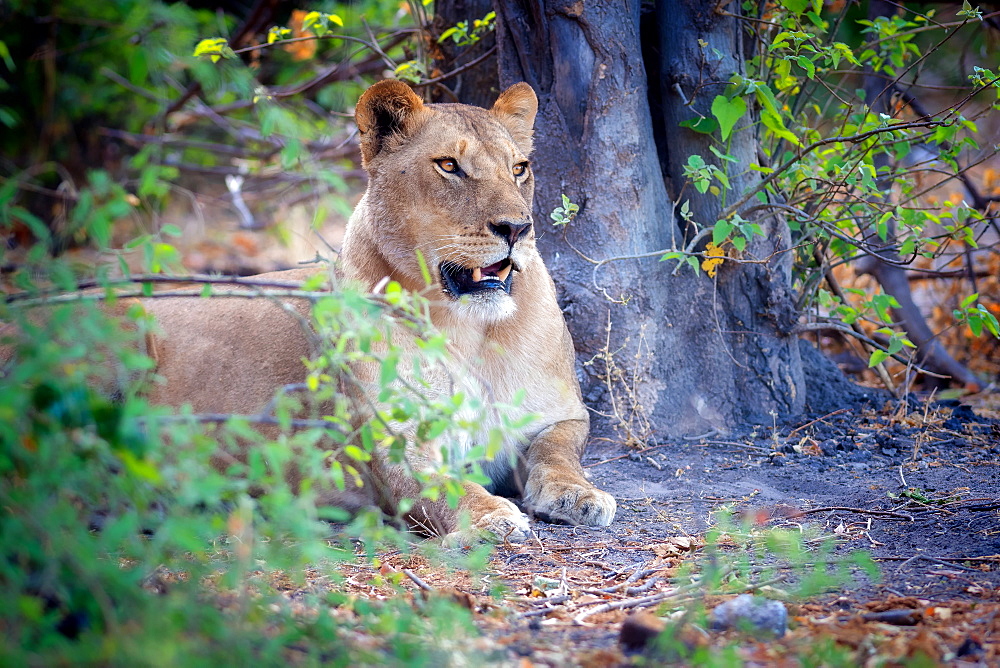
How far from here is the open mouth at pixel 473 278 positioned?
338cm

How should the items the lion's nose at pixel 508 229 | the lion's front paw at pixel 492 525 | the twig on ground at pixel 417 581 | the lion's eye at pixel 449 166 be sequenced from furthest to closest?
1. the lion's eye at pixel 449 166
2. the lion's nose at pixel 508 229
3. the lion's front paw at pixel 492 525
4. the twig on ground at pixel 417 581

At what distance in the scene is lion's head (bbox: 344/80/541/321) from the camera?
3326mm

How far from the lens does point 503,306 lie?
3.41 m

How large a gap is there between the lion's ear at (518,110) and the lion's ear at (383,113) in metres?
0.38

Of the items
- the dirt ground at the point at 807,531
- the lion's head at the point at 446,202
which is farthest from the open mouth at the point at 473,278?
the dirt ground at the point at 807,531

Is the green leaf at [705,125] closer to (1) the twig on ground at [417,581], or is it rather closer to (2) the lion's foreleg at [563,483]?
(2) the lion's foreleg at [563,483]

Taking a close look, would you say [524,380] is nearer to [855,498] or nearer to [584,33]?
[855,498]

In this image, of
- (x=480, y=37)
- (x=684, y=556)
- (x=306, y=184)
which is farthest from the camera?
(x=306, y=184)

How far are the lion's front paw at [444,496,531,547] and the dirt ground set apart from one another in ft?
0.19

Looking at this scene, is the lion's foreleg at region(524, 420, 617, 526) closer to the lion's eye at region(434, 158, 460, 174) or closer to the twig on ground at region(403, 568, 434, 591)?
the twig on ground at region(403, 568, 434, 591)

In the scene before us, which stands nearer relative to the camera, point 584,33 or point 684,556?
point 684,556

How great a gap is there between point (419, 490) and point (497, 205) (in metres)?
1.05

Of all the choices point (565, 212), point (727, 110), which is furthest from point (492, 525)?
point (727, 110)

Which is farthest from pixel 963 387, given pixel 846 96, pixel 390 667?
pixel 390 667
